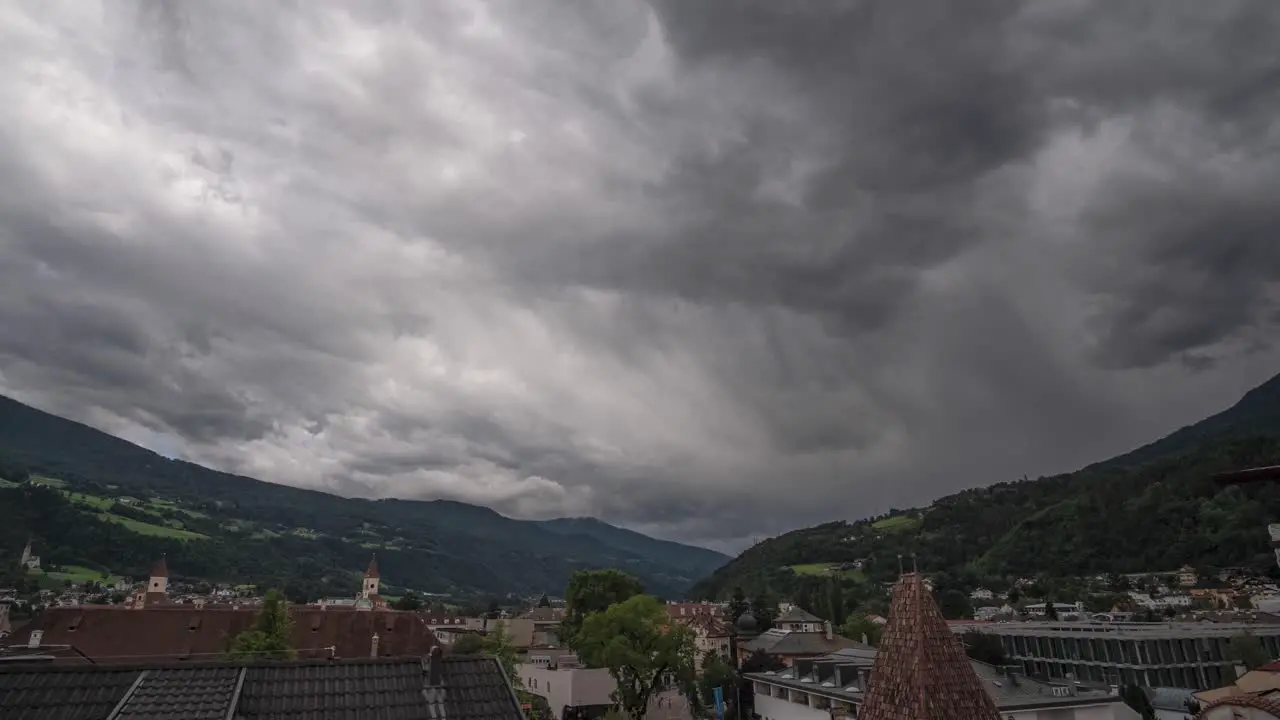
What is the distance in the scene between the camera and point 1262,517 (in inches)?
6373

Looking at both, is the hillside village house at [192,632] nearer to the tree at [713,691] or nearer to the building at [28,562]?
the tree at [713,691]

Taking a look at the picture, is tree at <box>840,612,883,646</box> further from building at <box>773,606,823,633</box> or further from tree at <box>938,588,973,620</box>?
tree at <box>938,588,973,620</box>

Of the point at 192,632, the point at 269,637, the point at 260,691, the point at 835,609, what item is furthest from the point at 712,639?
the point at 260,691

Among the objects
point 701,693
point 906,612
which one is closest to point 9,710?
point 906,612

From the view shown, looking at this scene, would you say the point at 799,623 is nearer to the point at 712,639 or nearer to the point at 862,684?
the point at 712,639

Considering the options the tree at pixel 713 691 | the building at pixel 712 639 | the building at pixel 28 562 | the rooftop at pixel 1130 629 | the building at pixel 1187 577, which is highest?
the building at pixel 28 562

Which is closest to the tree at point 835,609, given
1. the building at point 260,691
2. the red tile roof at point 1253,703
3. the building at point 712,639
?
the building at point 712,639

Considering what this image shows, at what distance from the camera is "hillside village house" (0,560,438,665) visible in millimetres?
60594

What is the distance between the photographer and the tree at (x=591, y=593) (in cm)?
8362

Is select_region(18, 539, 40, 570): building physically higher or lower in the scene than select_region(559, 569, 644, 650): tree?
higher

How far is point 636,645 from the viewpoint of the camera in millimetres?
58031

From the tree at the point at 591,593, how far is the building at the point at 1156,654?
127ft

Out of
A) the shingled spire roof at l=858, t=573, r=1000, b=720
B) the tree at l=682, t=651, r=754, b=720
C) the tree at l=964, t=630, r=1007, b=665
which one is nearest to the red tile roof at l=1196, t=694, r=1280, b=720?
the shingled spire roof at l=858, t=573, r=1000, b=720

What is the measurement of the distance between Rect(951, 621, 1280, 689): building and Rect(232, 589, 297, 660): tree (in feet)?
231
